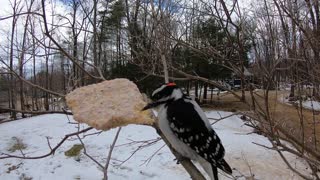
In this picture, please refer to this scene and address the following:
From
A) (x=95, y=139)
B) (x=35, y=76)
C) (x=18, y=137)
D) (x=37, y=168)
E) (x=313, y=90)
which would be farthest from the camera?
(x=35, y=76)

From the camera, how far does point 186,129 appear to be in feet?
7.05

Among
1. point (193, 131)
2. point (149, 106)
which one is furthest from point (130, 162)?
point (149, 106)

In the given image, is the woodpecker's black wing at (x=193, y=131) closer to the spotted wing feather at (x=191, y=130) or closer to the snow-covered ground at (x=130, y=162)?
the spotted wing feather at (x=191, y=130)

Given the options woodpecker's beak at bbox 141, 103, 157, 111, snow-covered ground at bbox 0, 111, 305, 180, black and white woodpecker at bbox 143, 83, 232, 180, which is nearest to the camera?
woodpecker's beak at bbox 141, 103, 157, 111

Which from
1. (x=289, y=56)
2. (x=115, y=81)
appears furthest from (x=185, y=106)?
(x=289, y=56)

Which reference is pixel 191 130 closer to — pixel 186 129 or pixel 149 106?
pixel 186 129

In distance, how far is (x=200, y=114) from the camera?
2.21 metres

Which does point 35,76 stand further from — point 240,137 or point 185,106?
point 185,106

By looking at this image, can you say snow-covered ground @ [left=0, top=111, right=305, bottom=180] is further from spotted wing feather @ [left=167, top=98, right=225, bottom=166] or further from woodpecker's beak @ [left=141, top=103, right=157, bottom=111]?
woodpecker's beak @ [left=141, top=103, right=157, bottom=111]

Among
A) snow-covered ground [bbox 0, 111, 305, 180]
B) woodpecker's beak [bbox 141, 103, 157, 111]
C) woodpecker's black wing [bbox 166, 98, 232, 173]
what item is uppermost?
woodpecker's beak [bbox 141, 103, 157, 111]

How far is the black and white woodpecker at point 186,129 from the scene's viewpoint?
6.97 ft

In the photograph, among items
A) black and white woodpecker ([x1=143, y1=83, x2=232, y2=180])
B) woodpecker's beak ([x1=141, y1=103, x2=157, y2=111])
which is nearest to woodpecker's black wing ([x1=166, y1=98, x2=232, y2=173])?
black and white woodpecker ([x1=143, y1=83, x2=232, y2=180])

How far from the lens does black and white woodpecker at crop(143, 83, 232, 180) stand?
212 centimetres

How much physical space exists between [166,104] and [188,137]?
240 millimetres
